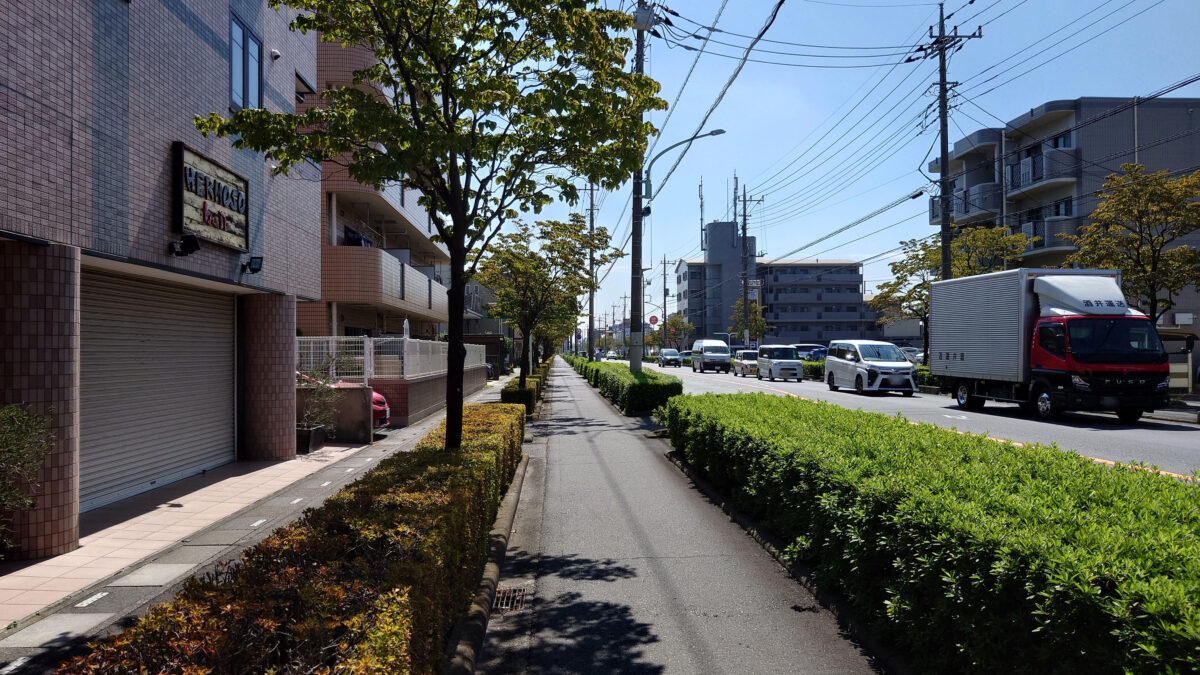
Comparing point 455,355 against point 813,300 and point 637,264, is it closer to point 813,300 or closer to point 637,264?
point 637,264

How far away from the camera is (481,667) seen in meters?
4.22

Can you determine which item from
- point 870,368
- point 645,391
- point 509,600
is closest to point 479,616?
point 509,600

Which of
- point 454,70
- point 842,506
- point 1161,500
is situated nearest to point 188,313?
point 454,70

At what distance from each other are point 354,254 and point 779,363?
75.1ft

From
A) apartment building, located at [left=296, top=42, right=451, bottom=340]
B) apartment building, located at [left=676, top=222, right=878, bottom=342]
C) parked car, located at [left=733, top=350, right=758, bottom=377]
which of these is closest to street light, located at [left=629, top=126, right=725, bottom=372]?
apartment building, located at [left=296, top=42, right=451, bottom=340]

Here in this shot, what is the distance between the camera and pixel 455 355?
705cm

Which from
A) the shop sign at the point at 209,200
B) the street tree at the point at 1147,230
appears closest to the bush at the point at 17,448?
the shop sign at the point at 209,200

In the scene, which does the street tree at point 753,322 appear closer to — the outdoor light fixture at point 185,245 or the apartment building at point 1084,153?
the apartment building at point 1084,153

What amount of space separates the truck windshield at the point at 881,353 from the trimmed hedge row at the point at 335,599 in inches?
909

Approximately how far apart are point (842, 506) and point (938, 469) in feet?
2.31

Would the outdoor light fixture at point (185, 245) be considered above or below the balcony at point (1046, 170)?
below

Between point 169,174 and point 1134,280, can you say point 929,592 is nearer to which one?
point 169,174

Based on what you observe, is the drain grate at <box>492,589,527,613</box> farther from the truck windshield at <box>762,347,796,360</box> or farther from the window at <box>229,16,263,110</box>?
the truck windshield at <box>762,347,796,360</box>

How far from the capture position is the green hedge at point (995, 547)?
8.31 ft
